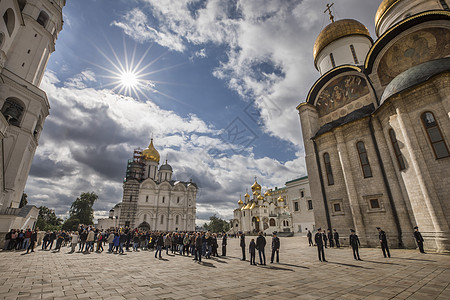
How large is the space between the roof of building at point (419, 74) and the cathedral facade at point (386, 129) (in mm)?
46

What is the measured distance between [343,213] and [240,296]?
545 inches

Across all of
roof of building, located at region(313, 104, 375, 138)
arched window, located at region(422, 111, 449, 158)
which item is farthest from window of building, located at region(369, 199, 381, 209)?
roof of building, located at region(313, 104, 375, 138)

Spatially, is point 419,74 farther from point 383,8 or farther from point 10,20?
point 10,20

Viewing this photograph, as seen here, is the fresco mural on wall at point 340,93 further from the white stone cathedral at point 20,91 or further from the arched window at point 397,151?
the white stone cathedral at point 20,91

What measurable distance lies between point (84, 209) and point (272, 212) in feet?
153

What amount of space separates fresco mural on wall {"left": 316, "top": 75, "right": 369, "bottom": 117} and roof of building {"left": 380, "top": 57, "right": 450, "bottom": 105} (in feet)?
13.7

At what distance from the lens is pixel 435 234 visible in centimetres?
990

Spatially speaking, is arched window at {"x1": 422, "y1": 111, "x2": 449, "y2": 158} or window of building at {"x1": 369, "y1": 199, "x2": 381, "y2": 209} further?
window of building at {"x1": 369, "y1": 199, "x2": 381, "y2": 209}

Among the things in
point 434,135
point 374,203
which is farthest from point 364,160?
point 434,135

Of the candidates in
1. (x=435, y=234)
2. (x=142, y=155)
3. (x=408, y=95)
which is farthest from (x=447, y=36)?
(x=142, y=155)

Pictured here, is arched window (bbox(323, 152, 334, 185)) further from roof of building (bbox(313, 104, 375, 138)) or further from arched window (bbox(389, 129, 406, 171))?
arched window (bbox(389, 129, 406, 171))

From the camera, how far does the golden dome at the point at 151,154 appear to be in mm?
50125

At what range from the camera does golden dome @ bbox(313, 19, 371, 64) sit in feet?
67.0

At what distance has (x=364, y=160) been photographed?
1499 cm
